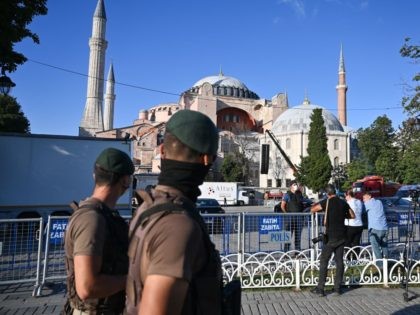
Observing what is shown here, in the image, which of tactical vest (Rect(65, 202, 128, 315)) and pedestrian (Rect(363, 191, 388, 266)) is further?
pedestrian (Rect(363, 191, 388, 266))

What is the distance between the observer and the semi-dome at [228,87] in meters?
92.8

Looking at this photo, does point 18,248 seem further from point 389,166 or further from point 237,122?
point 237,122

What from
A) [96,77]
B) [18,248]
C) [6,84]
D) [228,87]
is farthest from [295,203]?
[228,87]

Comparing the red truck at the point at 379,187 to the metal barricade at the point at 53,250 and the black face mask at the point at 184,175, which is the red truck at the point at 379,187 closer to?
the metal barricade at the point at 53,250

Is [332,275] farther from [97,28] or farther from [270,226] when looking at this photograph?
[97,28]

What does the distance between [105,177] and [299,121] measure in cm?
7238

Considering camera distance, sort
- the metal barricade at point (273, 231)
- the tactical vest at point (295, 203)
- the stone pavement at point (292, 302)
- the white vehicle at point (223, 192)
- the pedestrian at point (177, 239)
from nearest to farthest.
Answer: the pedestrian at point (177, 239) < the stone pavement at point (292, 302) < the metal barricade at point (273, 231) < the tactical vest at point (295, 203) < the white vehicle at point (223, 192)

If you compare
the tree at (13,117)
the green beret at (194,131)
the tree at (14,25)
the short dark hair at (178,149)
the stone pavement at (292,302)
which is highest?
the tree at (13,117)

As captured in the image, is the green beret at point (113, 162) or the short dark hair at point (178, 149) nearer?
the short dark hair at point (178, 149)

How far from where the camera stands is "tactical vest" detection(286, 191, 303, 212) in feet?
36.0

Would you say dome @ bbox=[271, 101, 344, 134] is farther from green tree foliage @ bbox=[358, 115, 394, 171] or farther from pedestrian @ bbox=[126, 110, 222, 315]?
pedestrian @ bbox=[126, 110, 222, 315]

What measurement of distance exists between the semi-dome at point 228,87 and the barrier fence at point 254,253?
8161 cm

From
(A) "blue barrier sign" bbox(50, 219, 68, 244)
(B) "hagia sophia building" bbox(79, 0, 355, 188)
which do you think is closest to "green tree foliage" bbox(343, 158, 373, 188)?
(B) "hagia sophia building" bbox(79, 0, 355, 188)

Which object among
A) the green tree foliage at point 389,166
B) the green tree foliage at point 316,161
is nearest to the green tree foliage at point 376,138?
the green tree foliage at point 389,166
